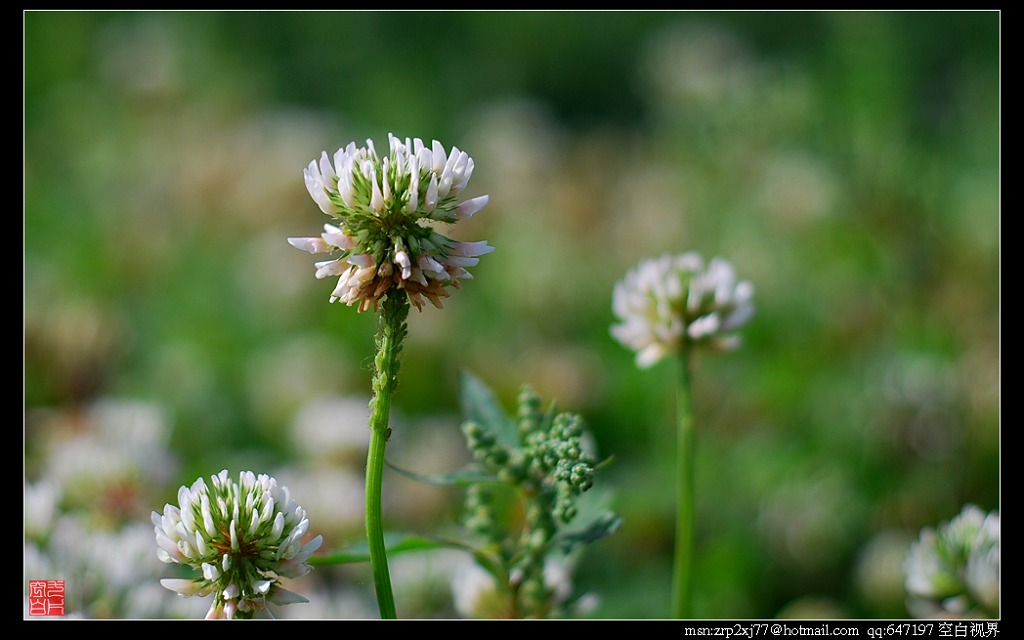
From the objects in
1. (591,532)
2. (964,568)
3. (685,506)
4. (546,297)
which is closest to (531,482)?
(591,532)

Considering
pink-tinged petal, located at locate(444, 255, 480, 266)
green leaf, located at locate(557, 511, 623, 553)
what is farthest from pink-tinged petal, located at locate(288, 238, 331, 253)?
green leaf, located at locate(557, 511, 623, 553)

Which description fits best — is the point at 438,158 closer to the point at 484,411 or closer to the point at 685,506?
the point at 484,411

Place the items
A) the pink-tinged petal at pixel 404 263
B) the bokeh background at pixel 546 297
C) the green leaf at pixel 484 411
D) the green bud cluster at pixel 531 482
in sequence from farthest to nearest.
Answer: the bokeh background at pixel 546 297
the green leaf at pixel 484 411
the green bud cluster at pixel 531 482
the pink-tinged petal at pixel 404 263

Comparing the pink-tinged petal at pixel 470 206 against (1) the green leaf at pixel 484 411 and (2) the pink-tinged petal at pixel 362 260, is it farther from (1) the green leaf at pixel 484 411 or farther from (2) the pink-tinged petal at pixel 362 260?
(1) the green leaf at pixel 484 411

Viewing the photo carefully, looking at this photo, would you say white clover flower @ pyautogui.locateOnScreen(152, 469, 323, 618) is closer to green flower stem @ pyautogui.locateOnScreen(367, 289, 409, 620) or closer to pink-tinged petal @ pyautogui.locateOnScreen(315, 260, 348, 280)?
green flower stem @ pyautogui.locateOnScreen(367, 289, 409, 620)

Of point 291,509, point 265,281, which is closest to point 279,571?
point 291,509

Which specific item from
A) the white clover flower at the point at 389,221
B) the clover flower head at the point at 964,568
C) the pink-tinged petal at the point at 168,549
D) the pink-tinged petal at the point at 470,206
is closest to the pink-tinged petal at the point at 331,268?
the white clover flower at the point at 389,221
